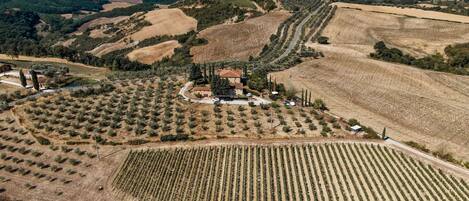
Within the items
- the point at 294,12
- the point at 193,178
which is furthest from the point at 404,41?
the point at 193,178

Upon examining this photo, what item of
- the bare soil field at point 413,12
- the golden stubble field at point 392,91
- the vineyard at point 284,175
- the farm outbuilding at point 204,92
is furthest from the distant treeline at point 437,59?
the farm outbuilding at point 204,92

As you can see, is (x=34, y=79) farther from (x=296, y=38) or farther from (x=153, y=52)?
(x=296, y=38)

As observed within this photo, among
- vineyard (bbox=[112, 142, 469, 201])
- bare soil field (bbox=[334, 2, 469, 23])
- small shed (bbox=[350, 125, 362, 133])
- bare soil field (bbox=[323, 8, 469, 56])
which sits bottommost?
vineyard (bbox=[112, 142, 469, 201])

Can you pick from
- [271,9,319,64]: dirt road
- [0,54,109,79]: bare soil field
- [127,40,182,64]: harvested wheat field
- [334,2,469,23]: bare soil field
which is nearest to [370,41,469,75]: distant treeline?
[271,9,319,64]: dirt road

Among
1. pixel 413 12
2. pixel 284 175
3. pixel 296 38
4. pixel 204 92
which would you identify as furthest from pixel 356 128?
pixel 413 12

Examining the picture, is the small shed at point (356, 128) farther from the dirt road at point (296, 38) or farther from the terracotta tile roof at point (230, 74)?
the dirt road at point (296, 38)

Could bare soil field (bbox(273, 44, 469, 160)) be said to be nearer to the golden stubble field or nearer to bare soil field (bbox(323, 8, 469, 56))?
the golden stubble field

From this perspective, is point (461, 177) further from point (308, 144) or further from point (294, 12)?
point (294, 12)
